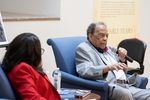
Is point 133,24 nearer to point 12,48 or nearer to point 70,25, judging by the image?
point 70,25

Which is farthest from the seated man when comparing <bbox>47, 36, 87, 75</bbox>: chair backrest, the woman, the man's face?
the woman

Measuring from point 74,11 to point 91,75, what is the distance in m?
1.74

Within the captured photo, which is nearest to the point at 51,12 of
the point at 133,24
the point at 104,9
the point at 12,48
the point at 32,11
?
the point at 32,11

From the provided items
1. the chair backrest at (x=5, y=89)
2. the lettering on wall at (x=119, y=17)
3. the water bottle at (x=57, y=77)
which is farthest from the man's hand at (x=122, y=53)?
the chair backrest at (x=5, y=89)

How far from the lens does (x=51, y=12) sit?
12.7 feet

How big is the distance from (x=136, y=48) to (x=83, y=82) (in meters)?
1.57

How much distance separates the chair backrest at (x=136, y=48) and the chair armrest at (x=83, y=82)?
1467 mm

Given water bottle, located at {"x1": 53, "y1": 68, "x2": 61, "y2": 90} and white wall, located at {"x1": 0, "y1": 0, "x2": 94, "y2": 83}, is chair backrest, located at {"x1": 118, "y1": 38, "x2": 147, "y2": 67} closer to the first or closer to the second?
white wall, located at {"x1": 0, "y1": 0, "x2": 94, "y2": 83}

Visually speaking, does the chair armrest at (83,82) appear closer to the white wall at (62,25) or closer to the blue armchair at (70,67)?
the blue armchair at (70,67)

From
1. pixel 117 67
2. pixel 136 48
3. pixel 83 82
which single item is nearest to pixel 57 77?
pixel 83 82

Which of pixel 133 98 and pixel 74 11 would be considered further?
pixel 74 11

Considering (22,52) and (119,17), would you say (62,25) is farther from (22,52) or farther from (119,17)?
(22,52)

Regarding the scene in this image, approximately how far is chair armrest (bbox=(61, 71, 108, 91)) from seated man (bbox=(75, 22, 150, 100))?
0.08 metres

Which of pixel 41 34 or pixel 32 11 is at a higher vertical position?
pixel 32 11
